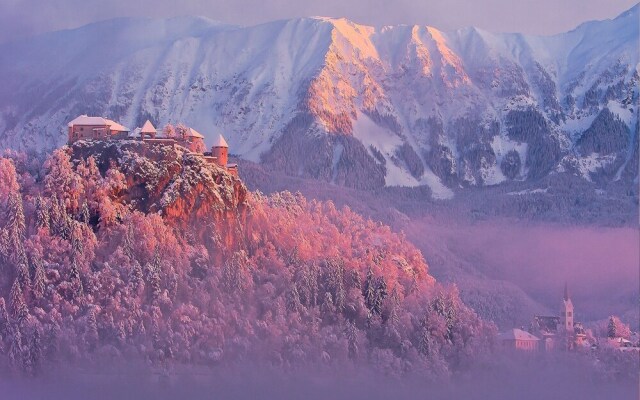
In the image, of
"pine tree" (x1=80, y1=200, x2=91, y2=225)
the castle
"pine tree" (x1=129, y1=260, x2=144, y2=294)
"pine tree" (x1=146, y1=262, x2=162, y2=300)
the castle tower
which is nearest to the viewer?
"pine tree" (x1=129, y1=260, x2=144, y2=294)

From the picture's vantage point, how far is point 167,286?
586ft

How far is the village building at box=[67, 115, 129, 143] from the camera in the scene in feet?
Answer: 609

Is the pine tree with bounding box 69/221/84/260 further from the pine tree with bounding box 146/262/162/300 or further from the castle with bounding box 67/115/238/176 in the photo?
the castle with bounding box 67/115/238/176

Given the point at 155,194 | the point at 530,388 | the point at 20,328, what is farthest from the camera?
the point at 530,388

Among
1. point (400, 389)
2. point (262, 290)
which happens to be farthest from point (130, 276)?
point (400, 389)

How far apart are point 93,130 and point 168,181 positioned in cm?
1005

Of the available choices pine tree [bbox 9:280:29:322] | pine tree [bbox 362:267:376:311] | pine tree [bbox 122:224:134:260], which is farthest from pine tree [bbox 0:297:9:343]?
pine tree [bbox 362:267:376:311]

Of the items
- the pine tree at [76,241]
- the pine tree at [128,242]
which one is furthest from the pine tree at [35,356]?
the pine tree at [128,242]

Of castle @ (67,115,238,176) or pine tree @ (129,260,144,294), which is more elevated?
castle @ (67,115,238,176)

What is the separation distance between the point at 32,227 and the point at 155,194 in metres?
12.3

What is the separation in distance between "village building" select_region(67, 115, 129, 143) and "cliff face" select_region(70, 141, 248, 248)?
2.42 m

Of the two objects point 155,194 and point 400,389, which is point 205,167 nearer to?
point 155,194

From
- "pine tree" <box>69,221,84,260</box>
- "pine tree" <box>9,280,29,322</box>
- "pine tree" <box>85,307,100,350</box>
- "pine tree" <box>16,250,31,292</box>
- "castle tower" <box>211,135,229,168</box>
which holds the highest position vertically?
"castle tower" <box>211,135,229,168</box>

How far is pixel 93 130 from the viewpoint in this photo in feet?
611
